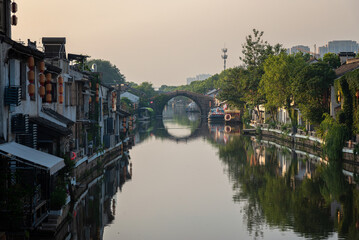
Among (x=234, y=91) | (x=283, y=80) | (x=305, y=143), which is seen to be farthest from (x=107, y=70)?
(x=305, y=143)

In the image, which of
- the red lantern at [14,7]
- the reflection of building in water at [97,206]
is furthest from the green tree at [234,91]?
the red lantern at [14,7]

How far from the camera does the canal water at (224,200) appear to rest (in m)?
23.3

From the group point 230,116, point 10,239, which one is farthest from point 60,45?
point 230,116

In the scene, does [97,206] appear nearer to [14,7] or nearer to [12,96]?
[12,96]

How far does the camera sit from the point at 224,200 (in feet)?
99.0

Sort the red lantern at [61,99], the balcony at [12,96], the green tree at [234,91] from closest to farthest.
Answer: the balcony at [12,96] → the red lantern at [61,99] → the green tree at [234,91]

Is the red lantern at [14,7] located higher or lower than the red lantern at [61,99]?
higher

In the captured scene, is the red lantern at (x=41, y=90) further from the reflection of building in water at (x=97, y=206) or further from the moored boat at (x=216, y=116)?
the moored boat at (x=216, y=116)

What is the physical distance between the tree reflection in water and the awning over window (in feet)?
31.6

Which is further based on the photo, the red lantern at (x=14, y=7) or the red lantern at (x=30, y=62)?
the red lantern at (x=14, y=7)

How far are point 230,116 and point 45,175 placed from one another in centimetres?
8832

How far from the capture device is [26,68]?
895 inches

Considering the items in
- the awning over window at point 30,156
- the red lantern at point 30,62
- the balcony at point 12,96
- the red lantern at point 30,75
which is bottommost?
the awning over window at point 30,156

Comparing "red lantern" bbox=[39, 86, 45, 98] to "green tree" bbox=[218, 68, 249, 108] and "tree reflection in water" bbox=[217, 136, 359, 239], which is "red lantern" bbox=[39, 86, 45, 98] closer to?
"tree reflection in water" bbox=[217, 136, 359, 239]
